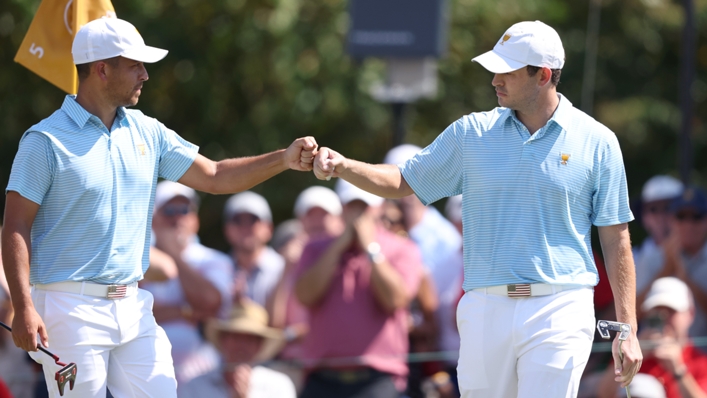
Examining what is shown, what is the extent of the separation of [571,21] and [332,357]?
11.6 meters

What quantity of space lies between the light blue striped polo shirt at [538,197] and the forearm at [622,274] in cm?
9

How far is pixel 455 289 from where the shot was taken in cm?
802

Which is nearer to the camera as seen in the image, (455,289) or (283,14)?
(455,289)

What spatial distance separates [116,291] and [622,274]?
8.13 ft

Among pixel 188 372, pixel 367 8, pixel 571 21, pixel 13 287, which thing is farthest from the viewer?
pixel 571 21

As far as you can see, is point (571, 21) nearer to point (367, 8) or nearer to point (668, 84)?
point (668, 84)

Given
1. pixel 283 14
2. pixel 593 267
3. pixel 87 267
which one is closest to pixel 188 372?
pixel 87 267

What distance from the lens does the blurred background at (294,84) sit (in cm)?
1412

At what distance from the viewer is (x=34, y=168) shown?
4.95 metres

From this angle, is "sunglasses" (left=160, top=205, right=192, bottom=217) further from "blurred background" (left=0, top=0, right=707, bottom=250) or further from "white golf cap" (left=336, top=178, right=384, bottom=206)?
"blurred background" (left=0, top=0, right=707, bottom=250)

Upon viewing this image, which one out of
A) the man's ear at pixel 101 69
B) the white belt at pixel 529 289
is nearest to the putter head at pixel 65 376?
the man's ear at pixel 101 69

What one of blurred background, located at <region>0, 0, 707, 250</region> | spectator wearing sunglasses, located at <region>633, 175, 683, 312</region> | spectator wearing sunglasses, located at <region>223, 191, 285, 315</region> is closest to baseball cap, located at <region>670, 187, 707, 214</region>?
spectator wearing sunglasses, located at <region>633, 175, 683, 312</region>

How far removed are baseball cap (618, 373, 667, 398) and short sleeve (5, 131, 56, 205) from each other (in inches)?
152

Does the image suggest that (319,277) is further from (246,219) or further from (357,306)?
(246,219)
